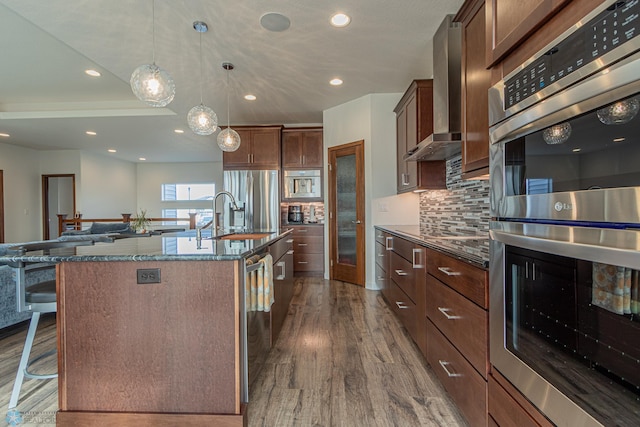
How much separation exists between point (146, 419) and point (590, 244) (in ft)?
6.21

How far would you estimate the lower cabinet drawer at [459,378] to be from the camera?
1.23 m

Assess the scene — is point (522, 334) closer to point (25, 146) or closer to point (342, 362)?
Answer: point (342, 362)

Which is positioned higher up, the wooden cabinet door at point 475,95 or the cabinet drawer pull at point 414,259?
the wooden cabinet door at point 475,95

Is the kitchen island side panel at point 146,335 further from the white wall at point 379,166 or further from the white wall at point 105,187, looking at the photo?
the white wall at point 105,187

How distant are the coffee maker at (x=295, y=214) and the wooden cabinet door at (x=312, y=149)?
798mm

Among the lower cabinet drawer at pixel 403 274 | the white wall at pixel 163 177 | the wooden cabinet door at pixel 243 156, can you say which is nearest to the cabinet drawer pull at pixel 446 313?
the lower cabinet drawer at pixel 403 274

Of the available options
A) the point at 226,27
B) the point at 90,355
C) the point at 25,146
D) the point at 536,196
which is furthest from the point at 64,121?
the point at 536,196

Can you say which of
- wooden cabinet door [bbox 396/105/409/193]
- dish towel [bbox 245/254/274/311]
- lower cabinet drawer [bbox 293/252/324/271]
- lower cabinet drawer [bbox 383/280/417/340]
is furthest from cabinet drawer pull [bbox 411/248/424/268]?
lower cabinet drawer [bbox 293/252/324/271]

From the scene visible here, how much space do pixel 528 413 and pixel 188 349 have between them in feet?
4.61

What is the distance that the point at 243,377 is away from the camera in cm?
145

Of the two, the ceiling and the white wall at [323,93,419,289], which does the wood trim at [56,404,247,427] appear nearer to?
the ceiling

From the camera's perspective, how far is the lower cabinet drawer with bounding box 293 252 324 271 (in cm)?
491

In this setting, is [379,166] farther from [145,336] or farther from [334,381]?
[145,336]

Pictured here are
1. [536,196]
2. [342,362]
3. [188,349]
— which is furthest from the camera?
[342,362]
